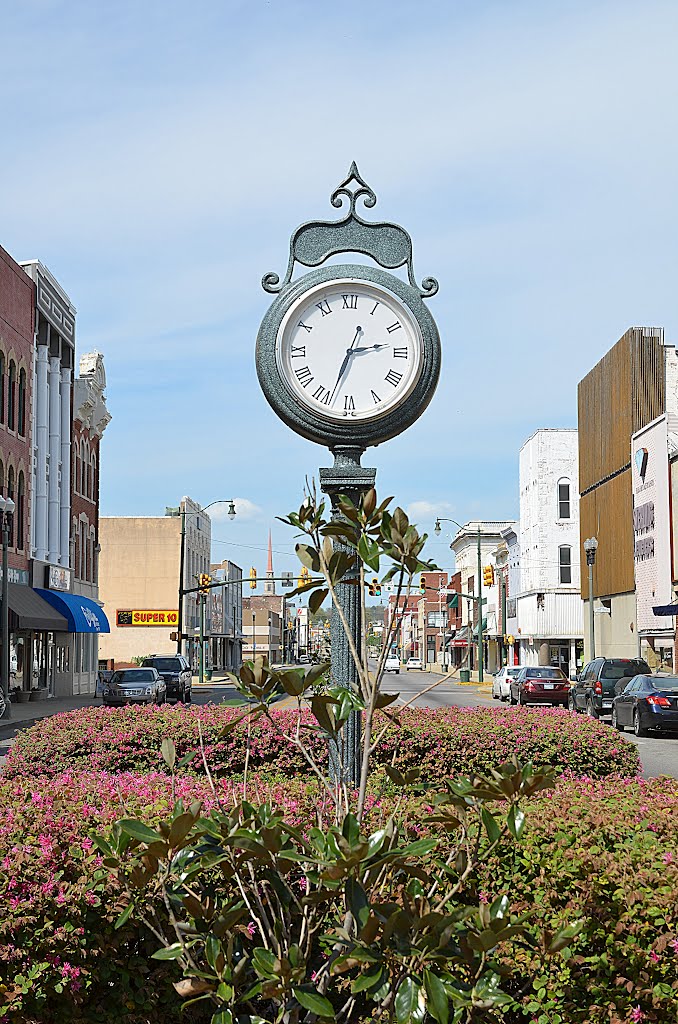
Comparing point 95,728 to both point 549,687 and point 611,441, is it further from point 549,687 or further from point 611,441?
point 611,441

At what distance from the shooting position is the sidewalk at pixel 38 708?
109 feet

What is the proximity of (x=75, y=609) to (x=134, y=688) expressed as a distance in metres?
9.64

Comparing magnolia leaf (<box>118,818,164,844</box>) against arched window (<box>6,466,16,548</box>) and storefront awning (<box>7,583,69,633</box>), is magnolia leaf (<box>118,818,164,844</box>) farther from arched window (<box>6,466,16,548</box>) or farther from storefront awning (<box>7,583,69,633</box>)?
arched window (<box>6,466,16,548</box>)

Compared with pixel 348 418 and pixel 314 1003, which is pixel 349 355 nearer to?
pixel 348 418

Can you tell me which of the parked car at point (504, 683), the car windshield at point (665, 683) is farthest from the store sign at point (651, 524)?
the car windshield at point (665, 683)

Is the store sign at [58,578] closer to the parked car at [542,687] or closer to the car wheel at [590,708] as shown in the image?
the parked car at [542,687]

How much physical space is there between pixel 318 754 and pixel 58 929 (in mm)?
4277

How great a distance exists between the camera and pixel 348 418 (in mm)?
6254

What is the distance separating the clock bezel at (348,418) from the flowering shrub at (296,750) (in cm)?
263

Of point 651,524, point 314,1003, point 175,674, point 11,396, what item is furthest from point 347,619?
point 651,524

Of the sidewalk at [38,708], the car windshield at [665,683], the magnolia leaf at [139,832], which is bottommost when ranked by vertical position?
the sidewalk at [38,708]

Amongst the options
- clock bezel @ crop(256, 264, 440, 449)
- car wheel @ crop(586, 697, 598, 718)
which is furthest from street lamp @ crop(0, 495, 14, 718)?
clock bezel @ crop(256, 264, 440, 449)

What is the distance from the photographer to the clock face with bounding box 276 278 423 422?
627 centimetres

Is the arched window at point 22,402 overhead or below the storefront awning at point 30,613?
overhead
